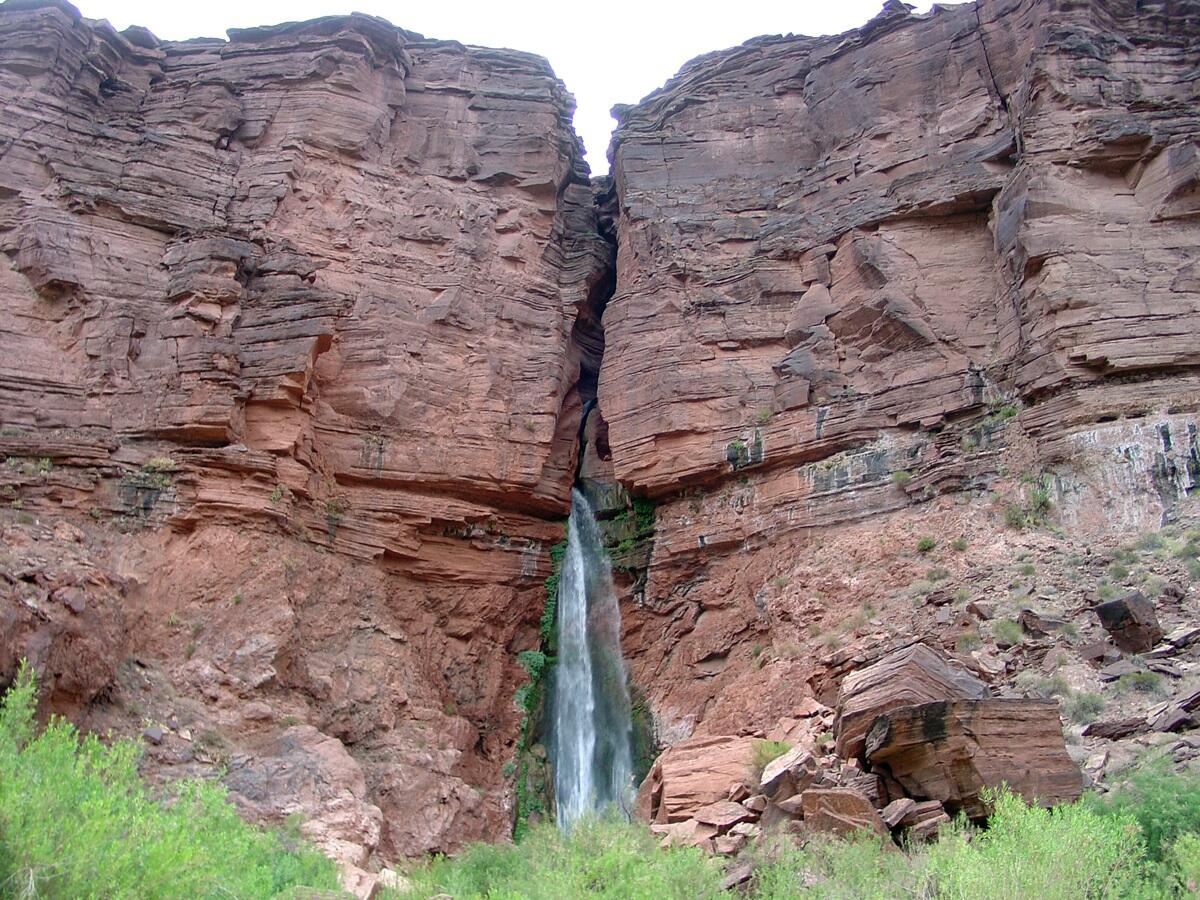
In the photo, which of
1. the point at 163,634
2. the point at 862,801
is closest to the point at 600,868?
the point at 862,801

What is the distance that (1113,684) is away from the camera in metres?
16.0

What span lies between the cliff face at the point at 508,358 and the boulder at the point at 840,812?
6218mm

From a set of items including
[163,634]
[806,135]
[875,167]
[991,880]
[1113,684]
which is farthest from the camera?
[806,135]

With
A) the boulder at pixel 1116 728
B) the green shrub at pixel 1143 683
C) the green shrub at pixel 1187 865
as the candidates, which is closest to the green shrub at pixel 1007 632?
the green shrub at pixel 1143 683

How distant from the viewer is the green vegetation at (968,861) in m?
10.3

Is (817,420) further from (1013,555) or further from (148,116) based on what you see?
(148,116)

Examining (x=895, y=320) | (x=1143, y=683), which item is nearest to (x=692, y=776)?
(x=1143, y=683)

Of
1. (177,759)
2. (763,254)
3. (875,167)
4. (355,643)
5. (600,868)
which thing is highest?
(875,167)

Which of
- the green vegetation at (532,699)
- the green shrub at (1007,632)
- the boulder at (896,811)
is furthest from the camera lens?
the green vegetation at (532,699)

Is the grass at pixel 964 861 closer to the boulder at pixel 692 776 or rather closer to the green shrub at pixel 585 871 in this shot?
the green shrub at pixel 585 871

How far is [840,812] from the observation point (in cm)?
1340

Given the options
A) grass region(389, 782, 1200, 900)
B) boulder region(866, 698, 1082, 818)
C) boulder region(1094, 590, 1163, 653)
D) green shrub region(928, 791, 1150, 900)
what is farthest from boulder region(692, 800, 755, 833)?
boulder region(1094, 590, 1163, 653)

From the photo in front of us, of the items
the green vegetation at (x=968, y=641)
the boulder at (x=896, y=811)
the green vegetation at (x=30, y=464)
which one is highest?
the green vegetation at (x=30, y=464)

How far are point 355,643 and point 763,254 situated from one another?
13601 mm
